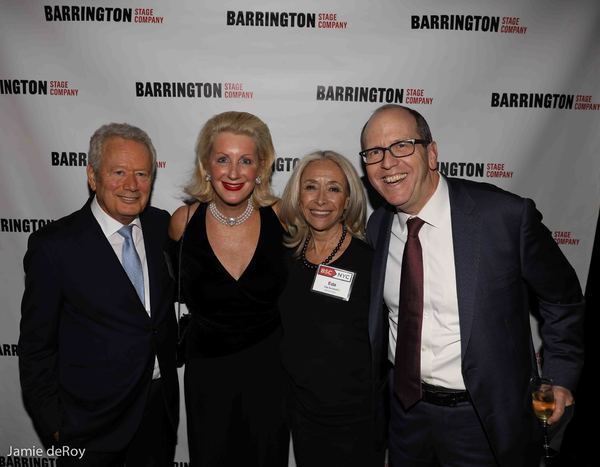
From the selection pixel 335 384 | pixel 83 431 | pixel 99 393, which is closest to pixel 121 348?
pixel 99 393

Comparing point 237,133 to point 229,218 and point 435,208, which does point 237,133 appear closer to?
point 229,218

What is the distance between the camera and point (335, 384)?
6.77 feet

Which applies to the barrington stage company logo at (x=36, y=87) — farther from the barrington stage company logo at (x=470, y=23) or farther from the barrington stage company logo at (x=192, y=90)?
the barrington stage company logo at (x=470, y=23)

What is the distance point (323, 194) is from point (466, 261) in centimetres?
85

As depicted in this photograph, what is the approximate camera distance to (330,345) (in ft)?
6.77

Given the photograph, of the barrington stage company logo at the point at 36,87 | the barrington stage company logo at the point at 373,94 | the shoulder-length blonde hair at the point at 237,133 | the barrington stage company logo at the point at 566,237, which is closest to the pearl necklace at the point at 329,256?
the shoulder-length blonde hair at the point at 237,133

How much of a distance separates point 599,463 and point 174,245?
338 cm

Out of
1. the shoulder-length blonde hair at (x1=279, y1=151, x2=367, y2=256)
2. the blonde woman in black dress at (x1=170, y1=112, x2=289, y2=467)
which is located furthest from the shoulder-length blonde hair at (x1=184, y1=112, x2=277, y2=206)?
the shoulder-length blonde hair at (x1=279, y1=151, x2=367, y2=256)

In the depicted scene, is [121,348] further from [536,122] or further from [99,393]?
[536,122]

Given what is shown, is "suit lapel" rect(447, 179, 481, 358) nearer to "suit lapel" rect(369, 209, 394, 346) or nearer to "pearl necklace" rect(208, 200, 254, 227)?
"suit lapel" rect(369, 209, 394, 346)

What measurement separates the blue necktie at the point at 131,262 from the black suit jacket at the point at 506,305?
1.47 meters

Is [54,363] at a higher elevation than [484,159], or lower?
lower

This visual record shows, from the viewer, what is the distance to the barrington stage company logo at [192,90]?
2818 mm

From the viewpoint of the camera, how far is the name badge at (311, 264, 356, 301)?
6.85ft
